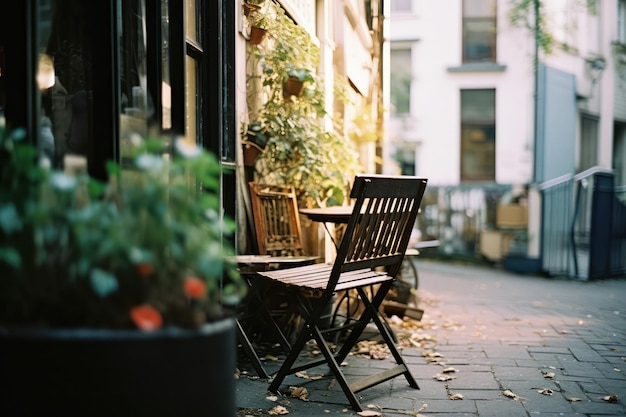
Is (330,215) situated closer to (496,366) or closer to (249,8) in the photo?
(496,366)

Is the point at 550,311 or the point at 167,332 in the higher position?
the point at 167,332

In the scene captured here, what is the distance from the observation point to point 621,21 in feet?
53.1

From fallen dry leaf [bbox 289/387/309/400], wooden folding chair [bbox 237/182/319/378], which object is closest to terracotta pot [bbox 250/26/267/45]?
wooden folding chair [bbox 237/182/319/378]

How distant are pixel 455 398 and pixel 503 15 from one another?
41.7 ft

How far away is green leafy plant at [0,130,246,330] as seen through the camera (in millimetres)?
1502

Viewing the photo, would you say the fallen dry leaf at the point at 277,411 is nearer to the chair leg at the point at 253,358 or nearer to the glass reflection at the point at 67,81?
the chair leg at the point at 253,358

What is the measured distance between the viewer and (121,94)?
287cm

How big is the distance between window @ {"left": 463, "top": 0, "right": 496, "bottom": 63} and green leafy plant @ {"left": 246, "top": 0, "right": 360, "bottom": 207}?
10.5 m

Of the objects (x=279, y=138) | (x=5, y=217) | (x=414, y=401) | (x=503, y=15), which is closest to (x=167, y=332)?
(x=5, y=217)

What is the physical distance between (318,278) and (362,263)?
305mm

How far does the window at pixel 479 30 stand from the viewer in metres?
15.0

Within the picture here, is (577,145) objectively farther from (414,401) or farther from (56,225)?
(56,225)

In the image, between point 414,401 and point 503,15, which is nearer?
point 414,401

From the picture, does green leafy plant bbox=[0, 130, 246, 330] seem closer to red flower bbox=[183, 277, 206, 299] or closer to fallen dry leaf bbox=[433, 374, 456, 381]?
red flower bbox=[183, 277, 206, 299]
